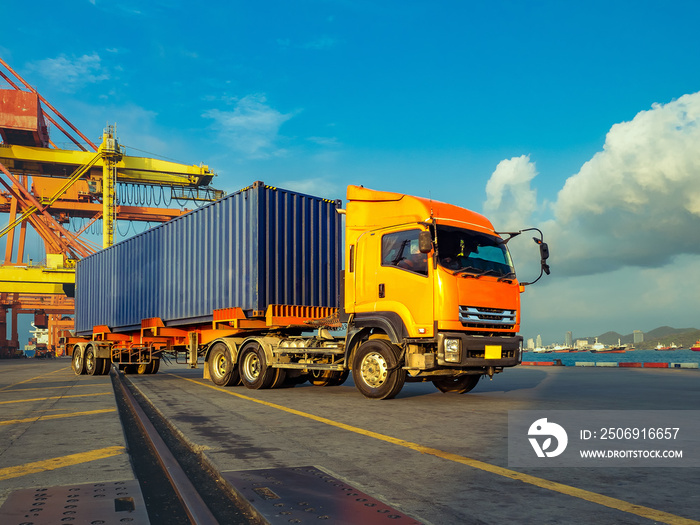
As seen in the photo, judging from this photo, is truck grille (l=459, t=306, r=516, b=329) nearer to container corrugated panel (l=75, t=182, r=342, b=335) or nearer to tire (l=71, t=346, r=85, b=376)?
container corrugated panel (l=75, t=182, r=342, b=335)

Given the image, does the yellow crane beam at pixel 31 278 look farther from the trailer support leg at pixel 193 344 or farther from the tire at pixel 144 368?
the trailer support leg at pixel 193 344

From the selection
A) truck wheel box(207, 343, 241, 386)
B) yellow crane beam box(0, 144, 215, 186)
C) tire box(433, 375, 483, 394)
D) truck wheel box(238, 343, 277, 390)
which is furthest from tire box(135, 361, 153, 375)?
yellow crane beam box(0, 144, 215, 186)

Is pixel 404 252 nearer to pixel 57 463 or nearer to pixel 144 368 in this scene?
pixel 57 463

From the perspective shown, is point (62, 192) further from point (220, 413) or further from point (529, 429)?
point (529, 429)

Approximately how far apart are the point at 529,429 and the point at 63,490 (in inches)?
188

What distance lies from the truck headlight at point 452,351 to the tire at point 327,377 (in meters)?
4.34

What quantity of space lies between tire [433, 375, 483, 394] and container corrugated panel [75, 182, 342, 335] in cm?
284

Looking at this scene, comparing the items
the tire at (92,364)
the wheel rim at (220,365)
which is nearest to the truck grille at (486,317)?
the wheel rim at (220,365)

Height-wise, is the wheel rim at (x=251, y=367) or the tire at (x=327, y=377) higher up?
the wheel rim at (x=251, y=367)

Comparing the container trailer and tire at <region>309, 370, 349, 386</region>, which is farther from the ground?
the container trailer

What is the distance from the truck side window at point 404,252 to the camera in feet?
30.0

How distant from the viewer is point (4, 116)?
48.7 meters

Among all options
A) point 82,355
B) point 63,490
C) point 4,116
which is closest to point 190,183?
point 4,116

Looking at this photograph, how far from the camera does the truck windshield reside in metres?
9.15
